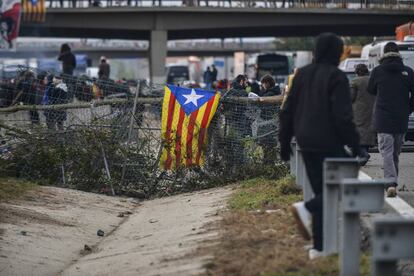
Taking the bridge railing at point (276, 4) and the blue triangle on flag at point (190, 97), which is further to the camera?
the bridge railing at point (276, 4)

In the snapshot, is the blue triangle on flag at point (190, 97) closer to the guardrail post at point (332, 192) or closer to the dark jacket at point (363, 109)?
the dark jacket at point (363, 109)

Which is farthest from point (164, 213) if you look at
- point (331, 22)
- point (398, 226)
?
point (331, 22)

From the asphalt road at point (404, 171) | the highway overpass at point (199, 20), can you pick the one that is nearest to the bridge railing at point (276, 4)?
the highway overpass at point (199, 20)

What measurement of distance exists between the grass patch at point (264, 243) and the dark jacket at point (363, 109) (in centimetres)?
239

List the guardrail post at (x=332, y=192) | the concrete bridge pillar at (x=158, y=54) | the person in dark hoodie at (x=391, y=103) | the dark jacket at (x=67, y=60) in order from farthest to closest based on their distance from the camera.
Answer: the concrete bridge pillar at (x=158, y=54) < the dark jacket at (x=67, y=60) < the person in dark hoodie at (x=391, y=103) < the guardrail post at (x=332, y=192)

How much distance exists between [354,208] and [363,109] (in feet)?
25.8

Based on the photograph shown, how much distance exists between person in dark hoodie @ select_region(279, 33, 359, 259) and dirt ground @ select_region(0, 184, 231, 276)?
111 cm

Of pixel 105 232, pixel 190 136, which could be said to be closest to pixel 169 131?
pixel 190 136

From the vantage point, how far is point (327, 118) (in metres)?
7.53

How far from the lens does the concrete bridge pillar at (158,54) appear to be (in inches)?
2217

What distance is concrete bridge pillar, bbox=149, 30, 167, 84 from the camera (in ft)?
185

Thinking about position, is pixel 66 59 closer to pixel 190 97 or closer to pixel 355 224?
pixel 190 97

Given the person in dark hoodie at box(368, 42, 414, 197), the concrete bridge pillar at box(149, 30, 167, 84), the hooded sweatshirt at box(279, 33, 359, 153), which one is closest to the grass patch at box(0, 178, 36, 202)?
the person in dark hoodie at box(368, 42, 414, 197)

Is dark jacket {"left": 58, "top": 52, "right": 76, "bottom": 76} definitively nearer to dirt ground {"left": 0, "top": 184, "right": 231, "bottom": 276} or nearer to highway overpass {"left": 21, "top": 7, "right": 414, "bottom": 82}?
dirt ground {"left": 0, "top": 184, "right": 231, "bottom": 276}
